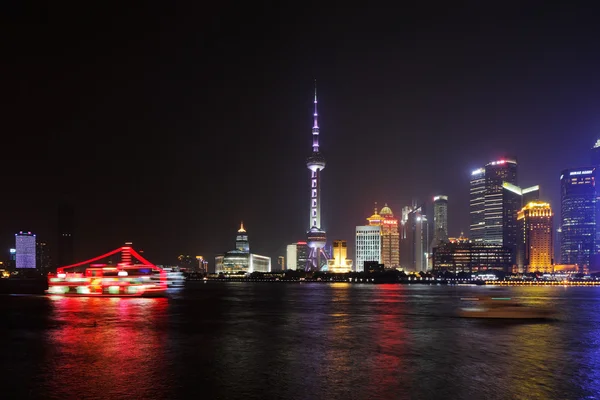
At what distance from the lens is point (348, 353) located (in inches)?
1473

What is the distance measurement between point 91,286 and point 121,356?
91.1 meters

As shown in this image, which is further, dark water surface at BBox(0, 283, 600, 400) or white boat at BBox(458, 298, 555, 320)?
white boat at BBox(458, 298, 555, 320)

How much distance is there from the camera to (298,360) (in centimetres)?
3497

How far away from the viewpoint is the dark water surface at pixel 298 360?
86.1 ft

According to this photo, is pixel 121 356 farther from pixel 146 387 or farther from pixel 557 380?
pixel 557 380

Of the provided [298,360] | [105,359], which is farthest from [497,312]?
[105,359]

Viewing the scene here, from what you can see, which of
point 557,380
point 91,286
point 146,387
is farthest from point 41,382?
point 91,286

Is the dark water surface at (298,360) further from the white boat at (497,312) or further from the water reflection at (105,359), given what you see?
the white boat at (497,312)

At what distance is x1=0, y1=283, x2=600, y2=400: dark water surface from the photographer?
2625cm

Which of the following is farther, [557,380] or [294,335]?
[294,335]

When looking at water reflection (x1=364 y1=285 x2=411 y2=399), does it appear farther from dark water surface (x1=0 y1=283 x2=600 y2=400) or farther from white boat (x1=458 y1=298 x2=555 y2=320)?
white boat (x1=458 y1=298 x2=555 y2=320)

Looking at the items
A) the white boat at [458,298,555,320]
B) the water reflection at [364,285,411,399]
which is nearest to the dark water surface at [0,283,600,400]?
the water reflection at [364,285,411,399]

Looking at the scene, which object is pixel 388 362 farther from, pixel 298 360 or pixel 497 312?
pixel 497 312

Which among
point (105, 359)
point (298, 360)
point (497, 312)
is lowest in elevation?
point (497, 312)
